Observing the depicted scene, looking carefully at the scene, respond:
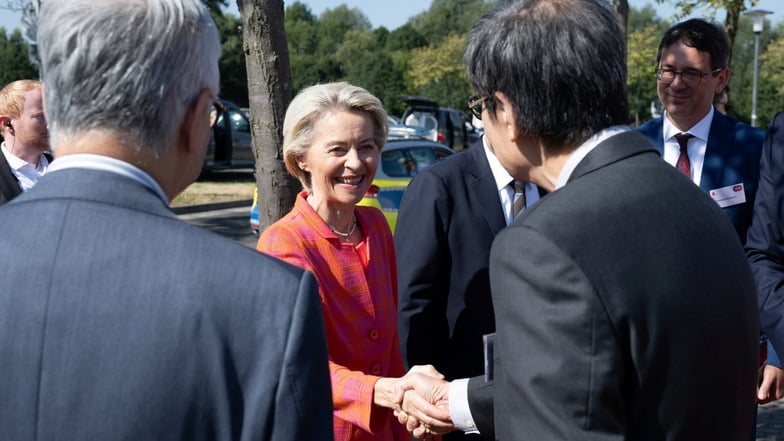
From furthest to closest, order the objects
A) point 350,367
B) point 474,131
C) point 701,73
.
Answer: point 474,131 → point 701,73 → point 350,367

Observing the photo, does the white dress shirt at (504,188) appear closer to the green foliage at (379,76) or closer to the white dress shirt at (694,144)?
the white dress shirt at (694,144)

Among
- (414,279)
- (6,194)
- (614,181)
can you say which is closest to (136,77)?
(614,181)

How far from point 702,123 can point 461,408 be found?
6.66ft

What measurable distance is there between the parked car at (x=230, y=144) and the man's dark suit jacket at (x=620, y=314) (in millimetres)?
20378

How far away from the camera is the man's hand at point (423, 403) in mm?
2699

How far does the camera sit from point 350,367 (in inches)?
113

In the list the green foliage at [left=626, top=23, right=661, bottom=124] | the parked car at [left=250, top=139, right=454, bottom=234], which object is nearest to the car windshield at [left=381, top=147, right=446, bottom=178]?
the parked car at [left=250, top=139, right=454, bottom=234]

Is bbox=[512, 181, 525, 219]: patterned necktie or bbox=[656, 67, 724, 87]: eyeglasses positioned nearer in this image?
bbox=[512, 181, 525, 219]: patterned necktie

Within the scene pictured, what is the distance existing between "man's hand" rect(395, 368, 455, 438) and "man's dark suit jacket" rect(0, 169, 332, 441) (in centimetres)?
133

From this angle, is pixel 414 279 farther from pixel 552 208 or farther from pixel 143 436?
pixel 143 436

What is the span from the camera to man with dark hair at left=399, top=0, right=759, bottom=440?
5.37 ft

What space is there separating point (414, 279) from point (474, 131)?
31.2 metres

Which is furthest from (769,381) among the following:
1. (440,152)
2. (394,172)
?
(440,152)

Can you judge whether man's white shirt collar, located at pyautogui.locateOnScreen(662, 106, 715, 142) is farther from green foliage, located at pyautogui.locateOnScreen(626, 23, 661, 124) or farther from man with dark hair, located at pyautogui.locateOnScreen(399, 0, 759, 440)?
green foliage, located at pyautogui.locateOnScreen(626, 23, 661, 124)
